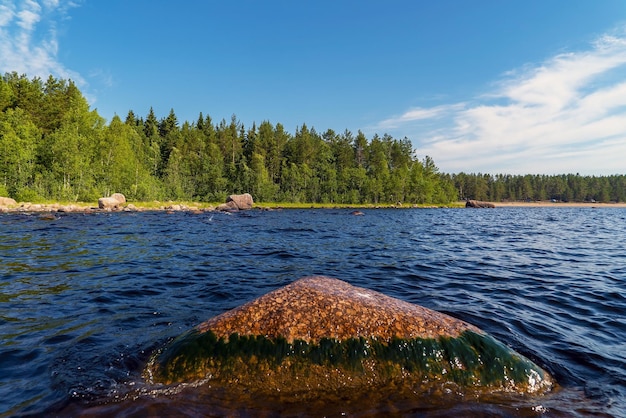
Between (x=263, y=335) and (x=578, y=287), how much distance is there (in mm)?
10641

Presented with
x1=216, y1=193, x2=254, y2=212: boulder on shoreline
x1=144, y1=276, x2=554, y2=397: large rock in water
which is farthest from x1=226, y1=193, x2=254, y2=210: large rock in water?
x1=144, y1=276, x2=554, y2=397: large rock in water

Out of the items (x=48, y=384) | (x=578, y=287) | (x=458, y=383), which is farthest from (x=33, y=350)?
(x=578, y=287)

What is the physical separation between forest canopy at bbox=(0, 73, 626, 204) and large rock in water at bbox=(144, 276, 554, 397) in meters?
54.5

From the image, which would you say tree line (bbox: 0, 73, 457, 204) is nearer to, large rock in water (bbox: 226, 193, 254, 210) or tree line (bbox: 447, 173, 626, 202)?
large rock in water (bbox: 226, 193, 254, 210)

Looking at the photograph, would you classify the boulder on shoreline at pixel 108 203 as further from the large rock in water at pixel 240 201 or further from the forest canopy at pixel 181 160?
the large rock in water at pixel 240 201

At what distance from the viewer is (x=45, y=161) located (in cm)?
5094

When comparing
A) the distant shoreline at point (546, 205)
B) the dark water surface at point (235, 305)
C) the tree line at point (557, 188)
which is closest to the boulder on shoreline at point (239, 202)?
the dark water surface at point (235, 305)

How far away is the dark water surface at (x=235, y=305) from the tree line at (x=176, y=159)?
39893mm

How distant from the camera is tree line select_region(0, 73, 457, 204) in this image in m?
49.1

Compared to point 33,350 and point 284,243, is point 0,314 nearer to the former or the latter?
point 33,350

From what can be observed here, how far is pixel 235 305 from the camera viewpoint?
8102 millimetres

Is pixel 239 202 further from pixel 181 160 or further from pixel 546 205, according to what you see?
pixel 546 205

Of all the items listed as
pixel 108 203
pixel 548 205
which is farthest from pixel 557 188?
pixel 108 203

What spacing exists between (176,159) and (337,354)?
8167cm
